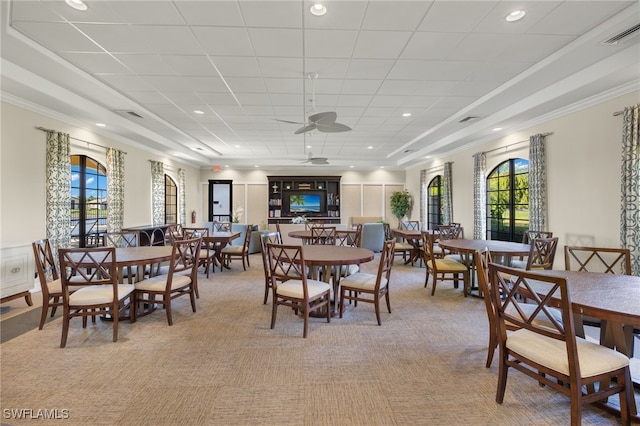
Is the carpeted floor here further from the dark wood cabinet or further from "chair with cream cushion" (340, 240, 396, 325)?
the dark wood cabinet

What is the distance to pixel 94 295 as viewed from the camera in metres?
2.94

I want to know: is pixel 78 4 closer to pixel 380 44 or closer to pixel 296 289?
pixel 380 44

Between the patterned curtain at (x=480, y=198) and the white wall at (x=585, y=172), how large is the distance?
1.13 meters

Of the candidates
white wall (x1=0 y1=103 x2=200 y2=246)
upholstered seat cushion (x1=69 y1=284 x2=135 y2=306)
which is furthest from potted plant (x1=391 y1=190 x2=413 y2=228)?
upholstered seat cushion (x1=69 y1=284 x2=135 y2=306)

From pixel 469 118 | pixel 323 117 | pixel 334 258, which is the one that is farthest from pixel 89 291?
pixel 469 118

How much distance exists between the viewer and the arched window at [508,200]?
5.87 meters

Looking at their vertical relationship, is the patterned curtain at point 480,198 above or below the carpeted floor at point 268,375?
above

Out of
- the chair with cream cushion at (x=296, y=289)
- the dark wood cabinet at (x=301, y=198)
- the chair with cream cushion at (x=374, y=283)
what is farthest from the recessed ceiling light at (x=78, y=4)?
the dark wood cabinet at (x=301, y=198)

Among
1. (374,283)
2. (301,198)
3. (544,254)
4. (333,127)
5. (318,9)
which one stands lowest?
(374,283)

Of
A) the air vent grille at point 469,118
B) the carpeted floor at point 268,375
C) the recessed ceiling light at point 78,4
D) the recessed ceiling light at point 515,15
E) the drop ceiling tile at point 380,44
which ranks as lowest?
the carpeted floor at point 268,375

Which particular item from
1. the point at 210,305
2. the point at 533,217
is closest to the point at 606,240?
the point at 533,217

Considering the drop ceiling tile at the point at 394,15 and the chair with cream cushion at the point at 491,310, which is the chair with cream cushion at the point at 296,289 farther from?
the drop ceiling tile at the point at 394,15

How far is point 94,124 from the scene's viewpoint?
5465 millimetres

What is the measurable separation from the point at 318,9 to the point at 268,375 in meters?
3.27
